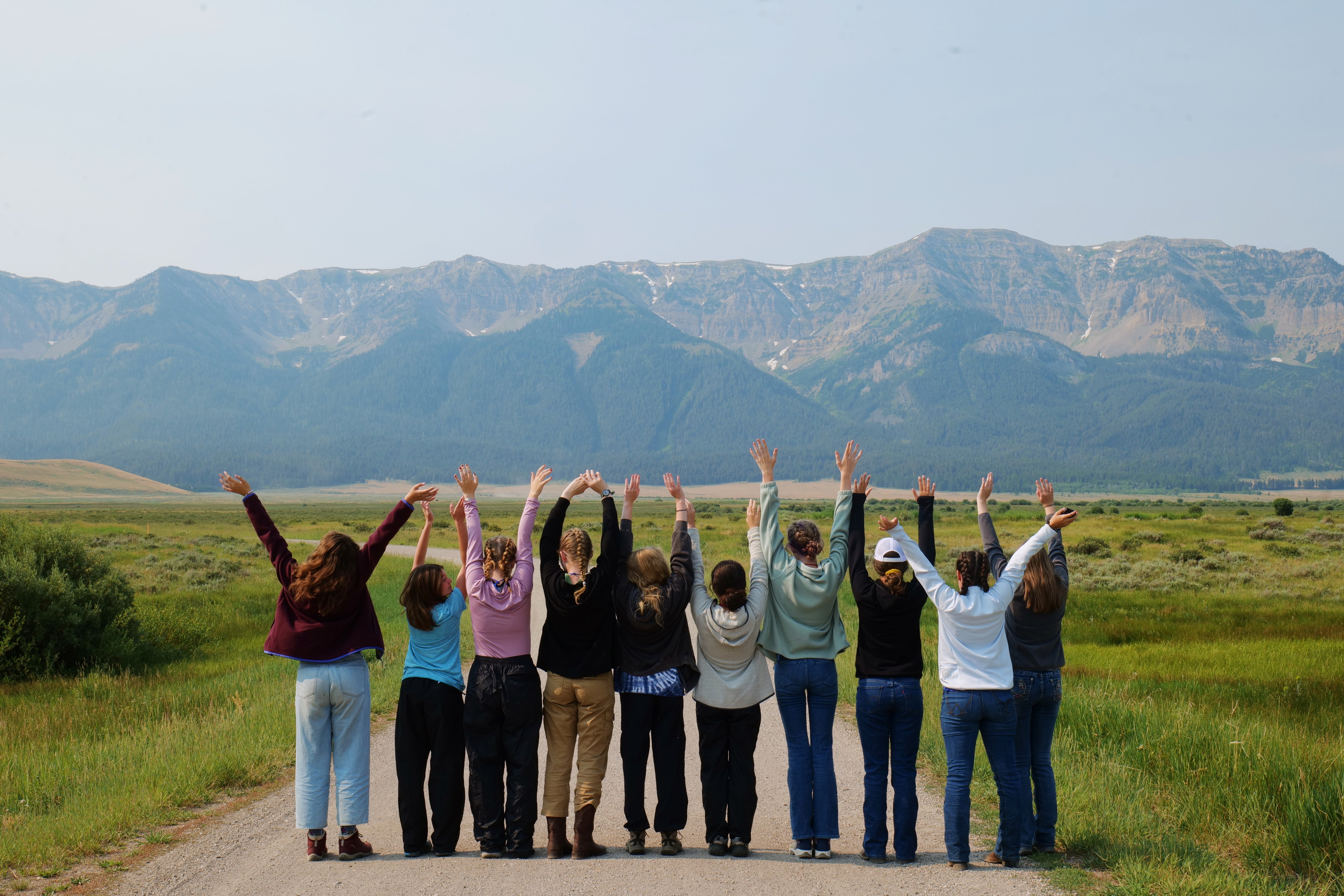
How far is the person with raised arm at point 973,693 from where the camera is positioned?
5.65m

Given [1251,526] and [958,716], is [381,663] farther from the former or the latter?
[1251,526]

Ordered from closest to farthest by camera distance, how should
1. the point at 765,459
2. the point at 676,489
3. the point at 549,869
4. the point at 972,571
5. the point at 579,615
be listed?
the point at 549,869 → the point at 972,571 → the point at 579,615 → the point at 676,489 → the point at 765,459

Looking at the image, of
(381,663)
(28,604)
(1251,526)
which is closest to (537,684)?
(381,663)

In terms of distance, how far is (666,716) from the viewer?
6051mm

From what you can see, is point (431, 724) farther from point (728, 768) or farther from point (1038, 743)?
point (1038, 743)

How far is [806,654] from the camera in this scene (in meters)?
6.04

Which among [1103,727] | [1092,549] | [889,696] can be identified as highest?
[889,696]

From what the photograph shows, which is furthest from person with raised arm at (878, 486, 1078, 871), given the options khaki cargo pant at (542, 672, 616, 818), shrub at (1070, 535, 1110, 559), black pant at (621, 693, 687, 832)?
shrub at (1070, 535, 1110, 559)

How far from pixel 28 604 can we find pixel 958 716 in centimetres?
1396

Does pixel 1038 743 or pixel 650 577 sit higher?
pixel 650 577

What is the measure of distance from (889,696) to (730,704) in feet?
3.36

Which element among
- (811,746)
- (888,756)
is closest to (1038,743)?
(888,756)

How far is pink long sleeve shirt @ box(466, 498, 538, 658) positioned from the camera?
5910 mm

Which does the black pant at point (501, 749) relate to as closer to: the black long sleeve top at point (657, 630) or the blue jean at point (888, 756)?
the black long sleeve top at point (657, 630)
